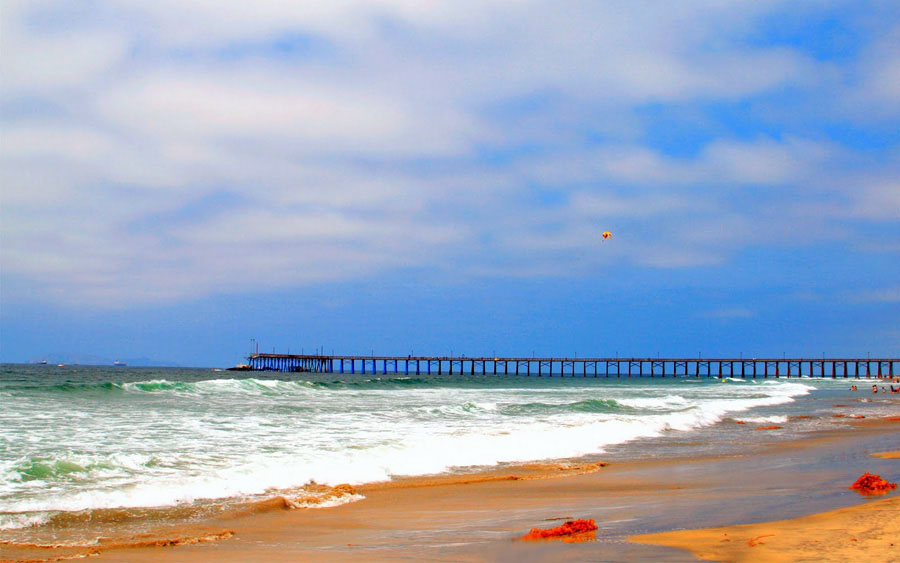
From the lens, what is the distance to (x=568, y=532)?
6.85m

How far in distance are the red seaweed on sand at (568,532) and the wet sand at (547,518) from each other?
0.40 feet

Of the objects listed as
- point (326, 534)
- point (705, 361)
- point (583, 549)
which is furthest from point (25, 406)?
point (705, 361)

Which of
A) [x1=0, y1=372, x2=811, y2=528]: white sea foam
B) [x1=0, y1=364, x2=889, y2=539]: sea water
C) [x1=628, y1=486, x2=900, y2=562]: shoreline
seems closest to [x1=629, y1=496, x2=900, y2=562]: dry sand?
[x1=628, y1=486, x2=900, y2=562]: shoreline

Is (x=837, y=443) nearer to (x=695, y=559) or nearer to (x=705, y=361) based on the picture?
(x=695, y=559)

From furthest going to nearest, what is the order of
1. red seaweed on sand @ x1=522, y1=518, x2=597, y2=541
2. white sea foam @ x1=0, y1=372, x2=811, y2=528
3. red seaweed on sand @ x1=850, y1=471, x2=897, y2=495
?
white sea foam @ x1=0, y1=372, x2=811, y2=528 < red seaweed on sand @ x1=850, y1=471, x2=897, y2=495 < red seaweed on sand @ x1=522, y1=518, x2=597, y2=541

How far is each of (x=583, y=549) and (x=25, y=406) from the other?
21.3 m

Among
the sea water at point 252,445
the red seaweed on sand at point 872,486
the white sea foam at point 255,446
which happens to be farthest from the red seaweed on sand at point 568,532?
the white sea foam at point 255,446

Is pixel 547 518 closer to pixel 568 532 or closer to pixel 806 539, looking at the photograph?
pixel 568 532

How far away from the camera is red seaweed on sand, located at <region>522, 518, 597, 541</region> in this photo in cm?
674

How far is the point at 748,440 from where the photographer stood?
17.6 meters

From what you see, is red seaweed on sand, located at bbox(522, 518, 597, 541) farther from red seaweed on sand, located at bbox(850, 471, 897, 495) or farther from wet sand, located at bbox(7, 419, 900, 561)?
red seaweed on sand, located at bbox(850, 471, 897, 495)

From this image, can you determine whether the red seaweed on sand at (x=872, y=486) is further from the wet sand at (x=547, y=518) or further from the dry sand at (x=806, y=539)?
the dry sand at (x=806, y=539)

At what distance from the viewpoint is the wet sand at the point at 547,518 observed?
6.24 metres

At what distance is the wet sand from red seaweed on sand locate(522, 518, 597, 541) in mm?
121
